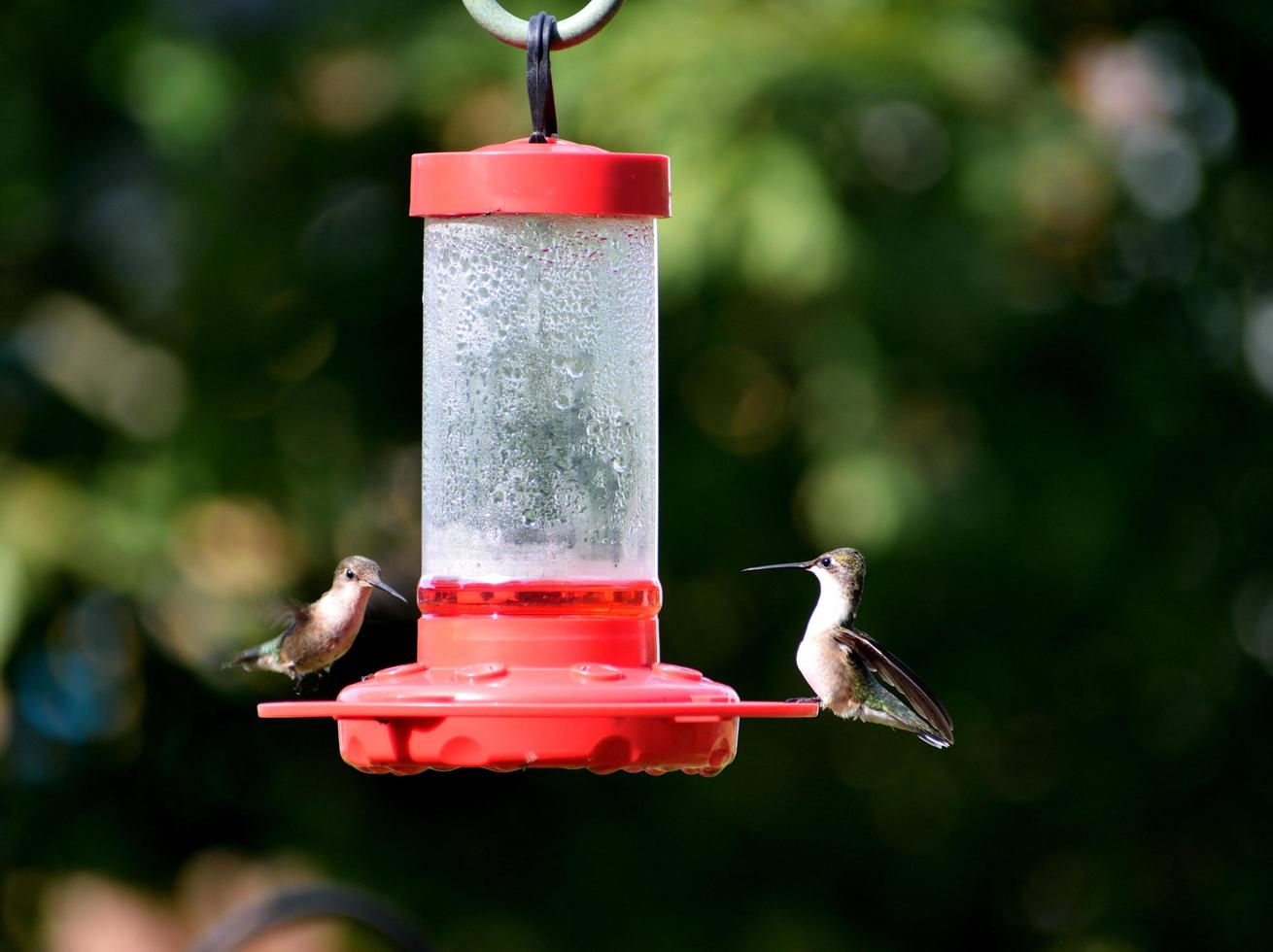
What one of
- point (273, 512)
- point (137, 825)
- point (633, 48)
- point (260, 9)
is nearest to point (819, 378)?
point (633, 48)

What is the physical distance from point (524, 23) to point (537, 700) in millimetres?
1084

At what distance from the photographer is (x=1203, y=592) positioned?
321 inches

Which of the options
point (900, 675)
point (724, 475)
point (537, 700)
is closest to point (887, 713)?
point (900, 675)

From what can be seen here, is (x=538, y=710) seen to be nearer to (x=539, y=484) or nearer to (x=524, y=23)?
(x=539, y=484)

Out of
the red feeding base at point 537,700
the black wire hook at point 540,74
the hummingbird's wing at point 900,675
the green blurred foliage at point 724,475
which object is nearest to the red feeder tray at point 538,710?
the red feeding base at point 537,700

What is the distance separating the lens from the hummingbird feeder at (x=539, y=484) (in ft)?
10.0

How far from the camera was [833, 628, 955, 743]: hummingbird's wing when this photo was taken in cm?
356

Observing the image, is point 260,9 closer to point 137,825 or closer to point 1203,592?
point 137,825

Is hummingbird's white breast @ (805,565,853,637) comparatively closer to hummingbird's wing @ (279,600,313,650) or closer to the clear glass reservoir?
the clear glass reservoir

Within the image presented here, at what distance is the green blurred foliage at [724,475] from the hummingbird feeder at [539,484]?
293 centimetres

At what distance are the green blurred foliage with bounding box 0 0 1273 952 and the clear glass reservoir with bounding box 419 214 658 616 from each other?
2915 millimetres

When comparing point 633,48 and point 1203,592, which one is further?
point 1203,592

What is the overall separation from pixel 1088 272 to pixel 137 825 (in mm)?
4230

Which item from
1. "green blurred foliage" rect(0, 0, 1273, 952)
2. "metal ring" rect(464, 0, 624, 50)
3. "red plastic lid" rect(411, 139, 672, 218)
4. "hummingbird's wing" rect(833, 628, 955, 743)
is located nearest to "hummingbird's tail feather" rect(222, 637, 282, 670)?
"hummingbird's wing" rect(833, 628, 955, 743)
